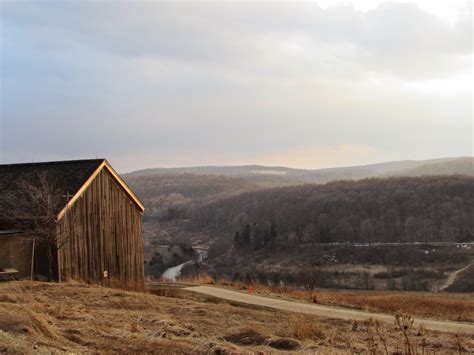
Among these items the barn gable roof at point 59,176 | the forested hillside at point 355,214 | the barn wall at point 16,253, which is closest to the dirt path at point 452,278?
the forested hillside at point 355,214

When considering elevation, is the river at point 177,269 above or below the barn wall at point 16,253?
below

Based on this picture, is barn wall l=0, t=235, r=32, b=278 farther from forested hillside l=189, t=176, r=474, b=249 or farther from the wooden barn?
forested hillside l=189, t=176, r=474, b=249

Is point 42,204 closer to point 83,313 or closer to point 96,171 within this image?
point 96,171

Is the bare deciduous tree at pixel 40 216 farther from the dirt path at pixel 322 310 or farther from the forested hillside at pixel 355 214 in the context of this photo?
the forested hillside at pixel 355 214

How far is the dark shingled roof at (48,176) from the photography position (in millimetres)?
23681

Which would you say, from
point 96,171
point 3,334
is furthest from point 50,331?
point 96,171

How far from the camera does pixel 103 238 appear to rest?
2544cm

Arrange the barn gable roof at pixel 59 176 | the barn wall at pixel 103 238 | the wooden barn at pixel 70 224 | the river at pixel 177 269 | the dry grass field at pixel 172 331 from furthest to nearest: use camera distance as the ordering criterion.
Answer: the river at pixel 177 269 → the barn gable roof at pixel 59 176 → the barn wall at pixel 103 238 → the wooden barn at pixel 70 224 → the dry grass field at pixel 172 331

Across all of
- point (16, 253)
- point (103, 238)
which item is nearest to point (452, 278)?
point (103, 238)

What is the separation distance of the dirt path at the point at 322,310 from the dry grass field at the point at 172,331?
176cm

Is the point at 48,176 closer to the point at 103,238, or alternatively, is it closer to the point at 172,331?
the point at 103,238

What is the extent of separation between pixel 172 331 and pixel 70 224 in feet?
45.8

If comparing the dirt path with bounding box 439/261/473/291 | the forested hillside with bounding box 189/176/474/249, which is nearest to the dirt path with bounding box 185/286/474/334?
the dirt path with bounding box 439/261/473/291

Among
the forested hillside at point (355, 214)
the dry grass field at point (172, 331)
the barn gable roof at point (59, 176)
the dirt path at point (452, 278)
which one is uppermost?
the barn gable roof at point (59, 176)
